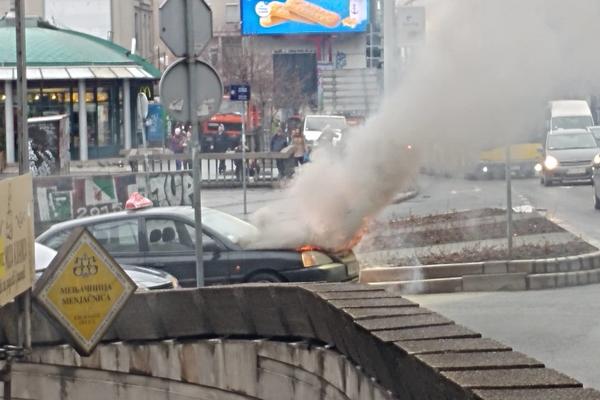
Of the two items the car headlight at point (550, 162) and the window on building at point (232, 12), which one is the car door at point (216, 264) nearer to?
the car headlight at point (550, 162)

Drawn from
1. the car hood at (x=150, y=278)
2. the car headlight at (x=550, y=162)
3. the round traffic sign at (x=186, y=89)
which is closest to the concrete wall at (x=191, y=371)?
the round traffic sign at (x=186, y=89)

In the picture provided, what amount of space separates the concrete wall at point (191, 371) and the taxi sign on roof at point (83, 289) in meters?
1.26

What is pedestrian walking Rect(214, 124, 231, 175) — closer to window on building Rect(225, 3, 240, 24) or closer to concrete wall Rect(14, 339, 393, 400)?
window on building Rect(225, 3, 240, 24)

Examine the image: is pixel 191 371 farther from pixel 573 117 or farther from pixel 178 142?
pixel 178 142

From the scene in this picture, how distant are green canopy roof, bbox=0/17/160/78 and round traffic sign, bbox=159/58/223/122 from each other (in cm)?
3518

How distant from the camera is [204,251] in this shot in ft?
49.9

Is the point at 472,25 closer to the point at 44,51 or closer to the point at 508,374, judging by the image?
the point at 508,374

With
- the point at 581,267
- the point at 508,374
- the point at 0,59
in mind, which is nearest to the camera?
the point at 508,374

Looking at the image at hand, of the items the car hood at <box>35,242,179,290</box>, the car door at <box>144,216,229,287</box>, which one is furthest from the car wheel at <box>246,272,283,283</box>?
the car hood at <box>35,242,179,290</box>

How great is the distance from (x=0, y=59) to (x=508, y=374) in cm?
4173

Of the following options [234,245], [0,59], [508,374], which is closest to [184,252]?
[234,245]

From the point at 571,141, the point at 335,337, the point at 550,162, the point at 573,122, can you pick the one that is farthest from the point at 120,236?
the point at 573,122

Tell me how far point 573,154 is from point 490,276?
65.1 feet

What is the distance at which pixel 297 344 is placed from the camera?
938 centimetres
